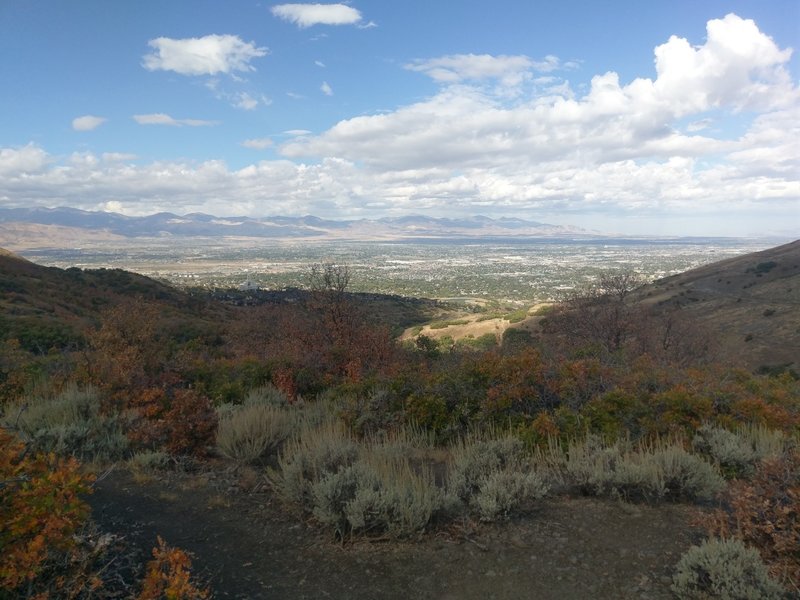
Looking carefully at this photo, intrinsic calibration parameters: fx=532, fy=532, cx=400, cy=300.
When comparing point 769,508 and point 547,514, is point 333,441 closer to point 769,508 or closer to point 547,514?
point 547,514

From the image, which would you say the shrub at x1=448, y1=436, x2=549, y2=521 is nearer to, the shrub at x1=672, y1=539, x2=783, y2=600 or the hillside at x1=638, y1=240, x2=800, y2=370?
the shrub at x1=672, y1=539, x2=783, y2=600

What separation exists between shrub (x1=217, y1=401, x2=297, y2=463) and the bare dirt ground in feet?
3.90

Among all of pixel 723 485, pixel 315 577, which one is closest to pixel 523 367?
pixel 723 485

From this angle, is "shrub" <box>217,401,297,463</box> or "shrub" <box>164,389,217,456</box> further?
"shrub" <box>164,389,217,456</box>

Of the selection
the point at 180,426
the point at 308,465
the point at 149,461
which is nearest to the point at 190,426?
the point at 180,426

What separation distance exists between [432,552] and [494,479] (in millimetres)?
866

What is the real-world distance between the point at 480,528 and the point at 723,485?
86.5 inches

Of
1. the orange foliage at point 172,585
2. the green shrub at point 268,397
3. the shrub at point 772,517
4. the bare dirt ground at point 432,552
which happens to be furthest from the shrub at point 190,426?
the shrub at point 772,517

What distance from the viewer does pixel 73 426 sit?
641cm

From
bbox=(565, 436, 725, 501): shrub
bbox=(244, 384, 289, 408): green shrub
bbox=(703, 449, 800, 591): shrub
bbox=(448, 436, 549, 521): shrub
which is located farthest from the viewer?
bbox=(244, 384, 289, 408): green shrub

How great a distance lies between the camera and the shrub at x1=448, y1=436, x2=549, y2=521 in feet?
14.3

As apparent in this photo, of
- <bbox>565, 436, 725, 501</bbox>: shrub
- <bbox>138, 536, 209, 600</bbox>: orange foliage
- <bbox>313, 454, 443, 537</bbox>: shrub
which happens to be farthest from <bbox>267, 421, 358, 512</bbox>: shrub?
<bbox>565, 436, 725, 501</bbox>: shrub

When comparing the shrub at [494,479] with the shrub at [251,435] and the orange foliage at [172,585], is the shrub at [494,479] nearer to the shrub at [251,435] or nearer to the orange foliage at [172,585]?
the orange foliage at [172,585]

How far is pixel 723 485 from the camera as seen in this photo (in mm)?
4594
